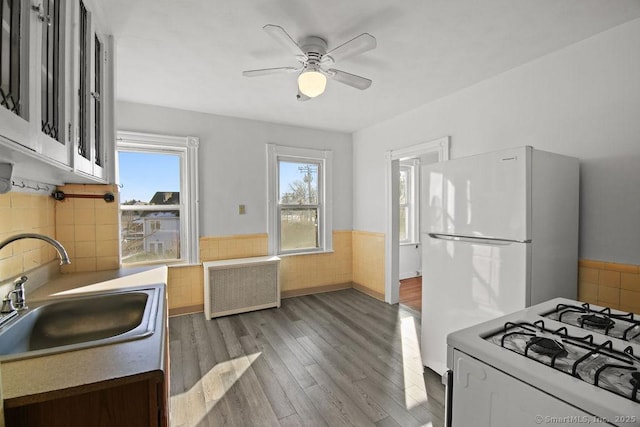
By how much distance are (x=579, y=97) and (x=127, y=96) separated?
3922 millimetres

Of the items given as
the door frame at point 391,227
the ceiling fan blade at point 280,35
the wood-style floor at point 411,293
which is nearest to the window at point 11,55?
the ceiling fan blade at point 280,35

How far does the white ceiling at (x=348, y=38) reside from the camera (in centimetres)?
165

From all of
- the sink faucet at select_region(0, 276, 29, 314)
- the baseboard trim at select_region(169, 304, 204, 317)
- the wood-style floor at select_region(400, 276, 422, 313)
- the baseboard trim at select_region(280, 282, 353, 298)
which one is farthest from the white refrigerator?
the baseboard trim at select_region(169, 304, 204, 317)

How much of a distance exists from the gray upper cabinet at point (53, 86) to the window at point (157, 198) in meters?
1.49

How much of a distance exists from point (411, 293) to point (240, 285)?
2447 mm

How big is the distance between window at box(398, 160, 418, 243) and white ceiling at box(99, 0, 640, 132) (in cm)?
215

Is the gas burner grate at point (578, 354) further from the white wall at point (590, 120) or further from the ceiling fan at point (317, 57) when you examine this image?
the ceiling fan at point (317, 57)

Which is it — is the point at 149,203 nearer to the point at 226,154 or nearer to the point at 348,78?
the point at 226,154

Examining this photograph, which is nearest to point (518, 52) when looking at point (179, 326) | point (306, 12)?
point (306, 12)

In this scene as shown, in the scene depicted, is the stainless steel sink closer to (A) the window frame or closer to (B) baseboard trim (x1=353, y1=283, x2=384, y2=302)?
(B) baseboard trim (x1=353, y1=283, x2=384, y2=302)

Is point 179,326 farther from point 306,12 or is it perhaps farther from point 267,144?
point 306,12

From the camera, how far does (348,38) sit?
1.94 m

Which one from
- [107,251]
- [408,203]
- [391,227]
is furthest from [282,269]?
[408,203]

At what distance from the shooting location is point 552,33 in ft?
6.18
